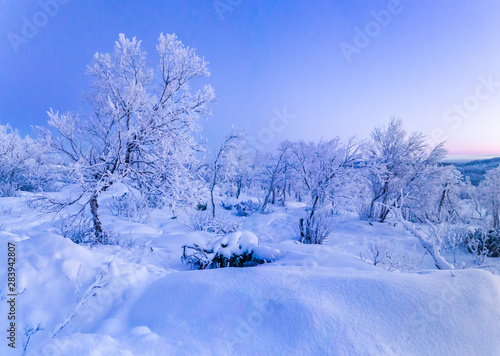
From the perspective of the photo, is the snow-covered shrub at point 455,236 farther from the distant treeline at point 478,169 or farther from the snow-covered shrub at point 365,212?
the distant treeline at point 478,169

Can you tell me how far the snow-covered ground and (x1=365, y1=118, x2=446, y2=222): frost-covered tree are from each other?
1014cm

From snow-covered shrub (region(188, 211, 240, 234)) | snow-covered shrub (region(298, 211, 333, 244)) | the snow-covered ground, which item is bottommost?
snow-covered shrub (region(298, 211, 333, 244))

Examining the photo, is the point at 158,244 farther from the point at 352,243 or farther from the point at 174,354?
the point at 352,243

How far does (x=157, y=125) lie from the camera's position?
4293 millimetres

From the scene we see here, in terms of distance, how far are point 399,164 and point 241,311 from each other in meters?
12.4

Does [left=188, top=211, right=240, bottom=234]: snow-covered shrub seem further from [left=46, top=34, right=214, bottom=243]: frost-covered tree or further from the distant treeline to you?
the distant treeline

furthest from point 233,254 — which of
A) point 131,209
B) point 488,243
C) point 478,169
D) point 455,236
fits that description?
point 478,169

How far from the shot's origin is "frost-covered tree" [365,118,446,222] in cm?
1072

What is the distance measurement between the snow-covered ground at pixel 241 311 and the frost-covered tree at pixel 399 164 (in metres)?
10.1

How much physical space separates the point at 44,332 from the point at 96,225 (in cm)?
350

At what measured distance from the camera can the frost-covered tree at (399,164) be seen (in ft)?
35.2

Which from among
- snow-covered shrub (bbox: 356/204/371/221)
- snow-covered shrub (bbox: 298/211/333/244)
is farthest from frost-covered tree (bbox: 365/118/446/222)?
snow-covered shrub (bbox: 298/211/333/244)

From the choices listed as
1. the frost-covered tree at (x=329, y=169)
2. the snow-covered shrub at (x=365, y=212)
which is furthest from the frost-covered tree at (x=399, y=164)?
the frost-covered tree at (x=329, y=169)

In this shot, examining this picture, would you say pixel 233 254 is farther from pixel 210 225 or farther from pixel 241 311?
pixel 210 225
